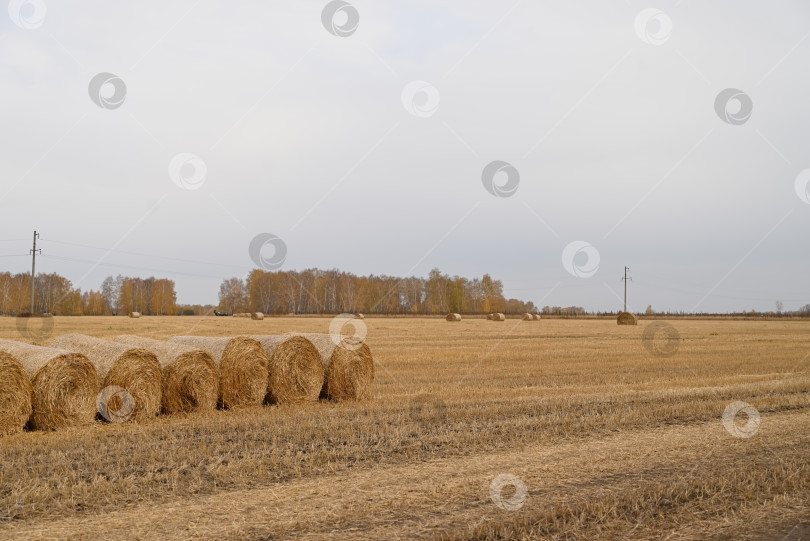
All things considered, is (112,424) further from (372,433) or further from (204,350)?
(372,433)

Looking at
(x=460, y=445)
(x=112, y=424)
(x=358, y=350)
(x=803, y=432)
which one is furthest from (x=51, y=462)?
(x=803, y=432)

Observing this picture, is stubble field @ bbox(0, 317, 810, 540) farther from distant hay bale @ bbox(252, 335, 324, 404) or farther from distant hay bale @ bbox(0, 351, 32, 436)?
distant hay bale @ bbox(252, 335, 324, 404)

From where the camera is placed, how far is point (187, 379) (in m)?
11.7

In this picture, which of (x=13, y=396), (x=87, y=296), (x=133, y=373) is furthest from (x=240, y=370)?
(x=87, y=296)

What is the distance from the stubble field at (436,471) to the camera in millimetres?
5809

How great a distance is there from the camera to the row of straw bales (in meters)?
10.2

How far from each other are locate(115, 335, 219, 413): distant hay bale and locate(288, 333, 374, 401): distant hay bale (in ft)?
7.67

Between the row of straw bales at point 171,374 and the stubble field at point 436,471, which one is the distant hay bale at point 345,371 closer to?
the row of straw bales at point 171,374

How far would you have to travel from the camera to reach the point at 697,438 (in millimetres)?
9523

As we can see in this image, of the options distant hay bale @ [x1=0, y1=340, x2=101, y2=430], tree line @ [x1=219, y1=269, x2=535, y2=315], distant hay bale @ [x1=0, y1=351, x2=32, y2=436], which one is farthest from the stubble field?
tree line @ [x1=219, y1=269, x2=535, y2=315]

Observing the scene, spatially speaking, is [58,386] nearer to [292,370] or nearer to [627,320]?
[292,370]

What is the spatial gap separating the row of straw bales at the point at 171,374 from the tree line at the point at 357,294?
8670 centimetres

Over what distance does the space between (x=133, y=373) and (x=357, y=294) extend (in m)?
106

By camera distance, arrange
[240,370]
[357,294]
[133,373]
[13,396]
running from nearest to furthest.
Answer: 1. [13,396]
2. [133,373]
3. [240,370]
4. [357,294]
